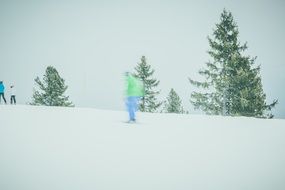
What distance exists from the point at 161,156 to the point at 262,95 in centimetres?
2489

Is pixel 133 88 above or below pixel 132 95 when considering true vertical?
above

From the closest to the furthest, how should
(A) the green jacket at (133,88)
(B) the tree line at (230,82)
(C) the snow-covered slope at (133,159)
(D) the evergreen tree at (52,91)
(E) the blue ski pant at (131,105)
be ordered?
(C) the snow-covered slope at (133,159)
(E) the blue ski pant at (131,105)
(A) the green jacket at (133,88)
(B) the tree line at (230,82)
(D) the evergreen tree at (52,91)

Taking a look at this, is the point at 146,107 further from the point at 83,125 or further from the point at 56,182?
the point at 56,182

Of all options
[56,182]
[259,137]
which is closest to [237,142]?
[259,137]

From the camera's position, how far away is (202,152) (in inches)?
314

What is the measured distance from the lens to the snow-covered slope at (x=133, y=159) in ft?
18.2

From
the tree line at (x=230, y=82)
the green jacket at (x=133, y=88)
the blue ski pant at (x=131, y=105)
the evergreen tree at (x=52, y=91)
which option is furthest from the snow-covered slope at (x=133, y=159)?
the evergreen tree at (x=52, y=91)

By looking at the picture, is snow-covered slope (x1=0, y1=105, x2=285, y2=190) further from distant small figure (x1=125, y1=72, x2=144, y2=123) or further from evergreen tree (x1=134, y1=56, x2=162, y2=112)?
evergreen tree (x1=134, y1=56, x2=162, y2=112)

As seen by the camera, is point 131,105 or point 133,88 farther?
point 133,88

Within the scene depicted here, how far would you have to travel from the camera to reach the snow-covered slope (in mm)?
5543

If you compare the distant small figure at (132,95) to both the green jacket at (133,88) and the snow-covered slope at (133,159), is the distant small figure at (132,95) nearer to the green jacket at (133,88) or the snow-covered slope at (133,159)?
the green jacket at (133,88)

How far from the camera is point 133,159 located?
273 inches

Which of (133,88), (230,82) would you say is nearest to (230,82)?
(230,82)

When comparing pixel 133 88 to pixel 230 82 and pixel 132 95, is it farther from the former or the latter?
pixel 230 82
